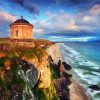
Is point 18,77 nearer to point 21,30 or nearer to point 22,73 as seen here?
point 22,73

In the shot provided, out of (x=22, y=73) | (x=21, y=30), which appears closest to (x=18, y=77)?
(x=22, y=73)

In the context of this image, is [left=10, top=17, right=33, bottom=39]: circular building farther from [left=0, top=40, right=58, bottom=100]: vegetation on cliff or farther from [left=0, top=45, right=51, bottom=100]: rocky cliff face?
[left=0, top=40, right=58, bottom=100]: vegetation on cliff

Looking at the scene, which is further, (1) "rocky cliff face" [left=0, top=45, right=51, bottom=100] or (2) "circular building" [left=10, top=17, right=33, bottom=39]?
(2) "circular building" [left=10, top=17, right=33, bottom=39]

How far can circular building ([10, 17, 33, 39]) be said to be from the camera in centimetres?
5359

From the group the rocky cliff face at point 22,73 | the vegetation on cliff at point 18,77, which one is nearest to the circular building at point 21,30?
the rocky cliff face at point 22,73

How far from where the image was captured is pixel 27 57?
124ft

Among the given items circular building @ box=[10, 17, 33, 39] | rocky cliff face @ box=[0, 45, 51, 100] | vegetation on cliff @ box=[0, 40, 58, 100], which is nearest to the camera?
vegetation on cliff @ box=[0, 40, 58, 100]

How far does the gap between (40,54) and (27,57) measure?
14.9 ft

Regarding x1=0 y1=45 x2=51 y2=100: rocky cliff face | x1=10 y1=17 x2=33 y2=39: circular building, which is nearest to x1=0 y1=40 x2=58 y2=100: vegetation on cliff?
x1=0 y1=45 x2=51 y2=100: rocky cliff face

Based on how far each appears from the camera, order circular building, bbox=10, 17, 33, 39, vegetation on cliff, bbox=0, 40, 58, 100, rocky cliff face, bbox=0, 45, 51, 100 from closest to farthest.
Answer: vegetation on cliff, bbox=0, 40, 58, 100, rocky cliff face, bbox=0, 45, 51, 100, circular building, bbox=10, 17, 33, 39

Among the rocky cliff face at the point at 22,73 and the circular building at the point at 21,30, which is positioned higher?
the circular building at the point at 21,30

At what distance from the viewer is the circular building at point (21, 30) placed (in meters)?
53.6

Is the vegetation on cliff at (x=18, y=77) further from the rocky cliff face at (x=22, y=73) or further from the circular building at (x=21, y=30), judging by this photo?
the circular building at (x=21, y=30)

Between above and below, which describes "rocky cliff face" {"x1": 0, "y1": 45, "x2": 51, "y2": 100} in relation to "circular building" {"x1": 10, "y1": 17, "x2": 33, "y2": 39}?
below
